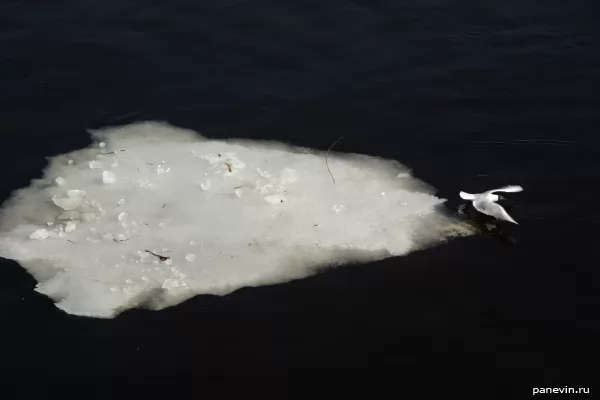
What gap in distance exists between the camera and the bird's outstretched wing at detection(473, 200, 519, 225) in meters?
6.13

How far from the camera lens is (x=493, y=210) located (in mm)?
6156

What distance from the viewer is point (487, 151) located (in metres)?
7.15

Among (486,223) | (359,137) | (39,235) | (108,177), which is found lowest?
(39,235)

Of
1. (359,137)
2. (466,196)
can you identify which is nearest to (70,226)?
(359,137)

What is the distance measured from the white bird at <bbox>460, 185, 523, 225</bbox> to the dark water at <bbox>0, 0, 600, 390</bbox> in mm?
165

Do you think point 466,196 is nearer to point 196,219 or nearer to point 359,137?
point 359,137

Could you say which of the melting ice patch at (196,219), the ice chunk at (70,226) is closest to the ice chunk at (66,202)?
the melting ice patch at (196,219)

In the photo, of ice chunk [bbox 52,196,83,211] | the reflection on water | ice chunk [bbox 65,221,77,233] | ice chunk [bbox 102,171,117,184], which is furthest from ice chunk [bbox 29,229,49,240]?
the reflection on water

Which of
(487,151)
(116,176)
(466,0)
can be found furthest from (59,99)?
(466,0)

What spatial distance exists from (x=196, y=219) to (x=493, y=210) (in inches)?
107

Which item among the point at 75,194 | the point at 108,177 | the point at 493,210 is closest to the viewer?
the point at 493,210

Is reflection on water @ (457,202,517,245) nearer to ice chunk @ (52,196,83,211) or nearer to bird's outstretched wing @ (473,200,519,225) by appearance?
bird's outstretched wing @ (473,200,519,225)

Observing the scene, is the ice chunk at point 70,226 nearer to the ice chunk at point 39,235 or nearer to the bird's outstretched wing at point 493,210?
the ice chunk at point 39,235

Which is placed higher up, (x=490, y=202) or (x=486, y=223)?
(x=490, y=202)
